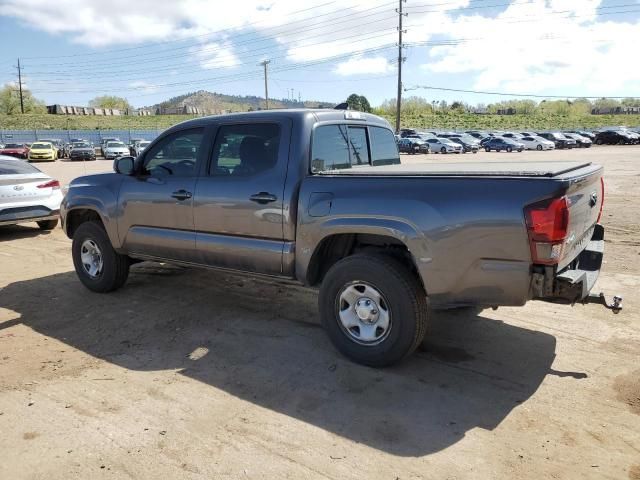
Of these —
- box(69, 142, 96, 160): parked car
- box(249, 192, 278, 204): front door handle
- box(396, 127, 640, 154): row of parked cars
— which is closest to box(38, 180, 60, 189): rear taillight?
box(249, 192, 278, 204): front door handle

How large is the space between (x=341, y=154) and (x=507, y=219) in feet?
6.28

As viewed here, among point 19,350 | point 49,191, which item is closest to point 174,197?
point 19,350

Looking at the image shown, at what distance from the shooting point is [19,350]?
4316mm

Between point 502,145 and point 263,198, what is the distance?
48146 mm

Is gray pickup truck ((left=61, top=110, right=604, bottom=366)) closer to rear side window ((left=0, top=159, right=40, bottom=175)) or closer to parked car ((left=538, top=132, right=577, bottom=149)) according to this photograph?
rear side window ((left=0, top=159, right=40, bottom=175))

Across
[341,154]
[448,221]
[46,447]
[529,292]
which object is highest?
[341,154]

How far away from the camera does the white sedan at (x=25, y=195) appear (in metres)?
8.70

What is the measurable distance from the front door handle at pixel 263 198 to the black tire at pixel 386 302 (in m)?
0.76

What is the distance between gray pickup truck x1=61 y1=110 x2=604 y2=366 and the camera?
10.4 feet

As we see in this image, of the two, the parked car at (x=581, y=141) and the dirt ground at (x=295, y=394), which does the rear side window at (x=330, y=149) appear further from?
the parked car at (x=581, y=141)

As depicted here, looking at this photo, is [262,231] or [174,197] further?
[174,197]

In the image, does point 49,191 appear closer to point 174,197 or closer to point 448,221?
point 174,197

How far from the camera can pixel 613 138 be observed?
5550 cm

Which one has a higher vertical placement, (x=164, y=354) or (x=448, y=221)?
(x=448, y=221)
